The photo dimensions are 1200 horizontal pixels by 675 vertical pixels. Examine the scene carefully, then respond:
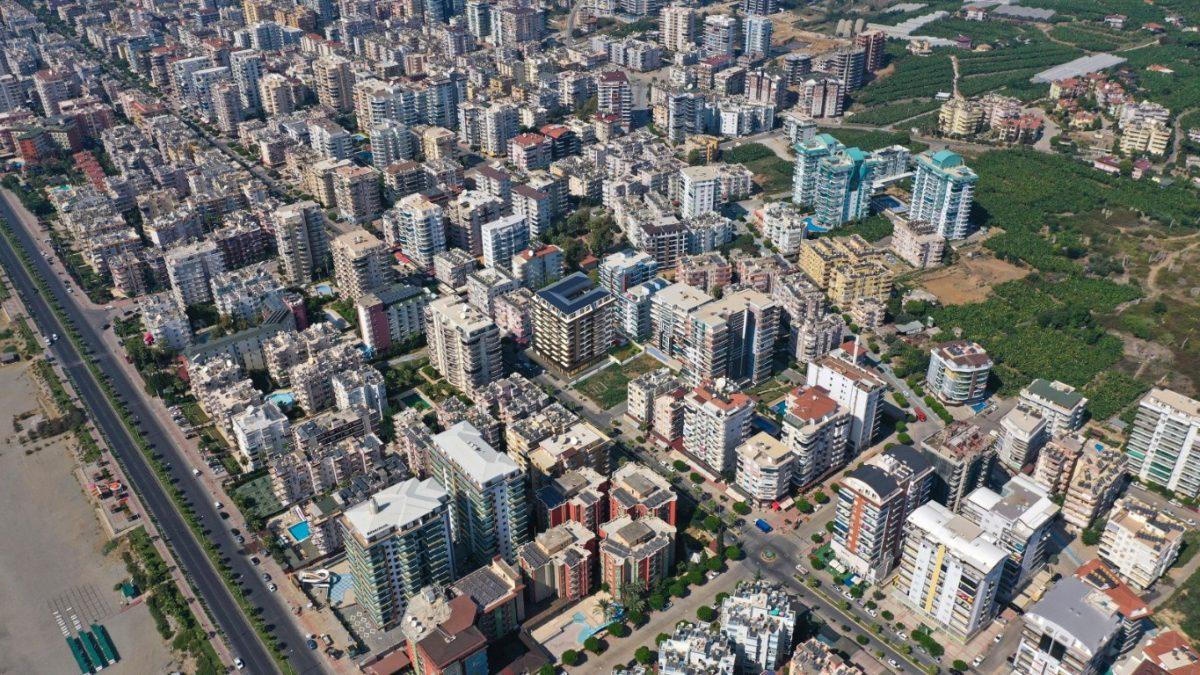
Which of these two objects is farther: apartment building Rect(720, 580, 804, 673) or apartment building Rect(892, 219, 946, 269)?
apartment building Rect(892, 219, 946, 269)

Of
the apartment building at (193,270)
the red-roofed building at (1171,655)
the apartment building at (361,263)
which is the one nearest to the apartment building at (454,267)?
the apartment building at (361,263)

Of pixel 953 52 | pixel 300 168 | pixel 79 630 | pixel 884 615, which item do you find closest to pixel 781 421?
pixel 884 615

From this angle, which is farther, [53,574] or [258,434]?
[258,434]

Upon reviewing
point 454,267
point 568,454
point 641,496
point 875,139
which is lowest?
point 641,496

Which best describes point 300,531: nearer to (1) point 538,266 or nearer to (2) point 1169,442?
(1) point 538,266

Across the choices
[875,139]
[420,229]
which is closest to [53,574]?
[420,229]

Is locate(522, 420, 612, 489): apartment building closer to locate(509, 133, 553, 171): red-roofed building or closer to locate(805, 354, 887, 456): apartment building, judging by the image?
locate(805, 354, 887, 456): apartment building

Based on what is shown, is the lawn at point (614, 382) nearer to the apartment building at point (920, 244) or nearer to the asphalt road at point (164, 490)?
the asphalt road at point (164, 490)

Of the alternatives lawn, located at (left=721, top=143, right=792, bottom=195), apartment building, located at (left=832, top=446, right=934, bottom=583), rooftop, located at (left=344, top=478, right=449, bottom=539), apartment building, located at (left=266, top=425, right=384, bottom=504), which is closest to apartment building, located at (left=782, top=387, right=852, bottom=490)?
apartment building, located at (left=832, top=446, right=934, bottom=583)
